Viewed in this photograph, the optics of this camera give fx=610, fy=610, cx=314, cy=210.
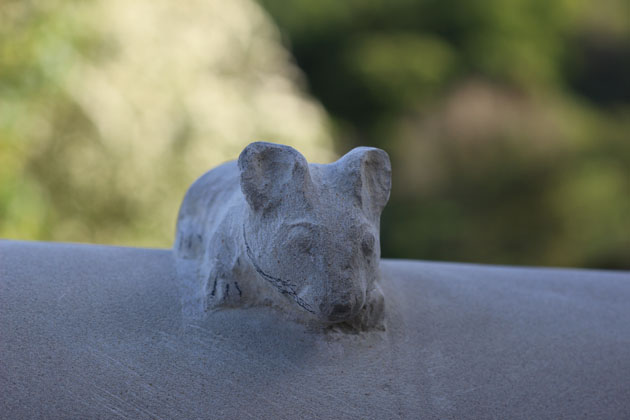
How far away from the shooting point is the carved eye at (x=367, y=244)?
1.61 meters

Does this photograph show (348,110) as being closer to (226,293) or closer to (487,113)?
(487,113)

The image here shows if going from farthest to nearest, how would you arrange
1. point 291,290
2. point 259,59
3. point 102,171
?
point 259,59, point 102,171, point 291,290

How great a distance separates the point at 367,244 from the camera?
5.32ft

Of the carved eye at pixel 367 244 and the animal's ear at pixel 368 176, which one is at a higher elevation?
the animal's ear at pixel 368 176

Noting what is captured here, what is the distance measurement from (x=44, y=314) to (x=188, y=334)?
0.43 metres

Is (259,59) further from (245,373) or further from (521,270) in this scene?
(245,373)

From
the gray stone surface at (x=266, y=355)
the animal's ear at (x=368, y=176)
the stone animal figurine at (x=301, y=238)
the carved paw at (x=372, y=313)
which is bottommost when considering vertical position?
the gray stone surface at (x=266, y=355)

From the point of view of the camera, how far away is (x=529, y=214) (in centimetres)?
671

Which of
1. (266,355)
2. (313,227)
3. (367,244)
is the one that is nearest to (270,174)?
(313,227)

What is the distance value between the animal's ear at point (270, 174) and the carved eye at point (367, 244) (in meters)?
0.21

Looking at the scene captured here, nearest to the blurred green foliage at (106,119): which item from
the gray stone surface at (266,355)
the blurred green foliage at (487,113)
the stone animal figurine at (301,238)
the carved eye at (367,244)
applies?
the blurred green foliage at (487,113)

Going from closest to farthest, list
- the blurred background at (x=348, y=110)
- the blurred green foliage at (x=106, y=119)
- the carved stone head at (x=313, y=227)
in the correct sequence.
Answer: the carved stone head at (x=313, y=227), the blurred green foliage at (x=106, y=119), the blurred background at (x=348, y=110)

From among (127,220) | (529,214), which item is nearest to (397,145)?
(529,214)

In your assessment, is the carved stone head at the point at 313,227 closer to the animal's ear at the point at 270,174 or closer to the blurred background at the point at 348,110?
the animal's ear at the point at 270,174
